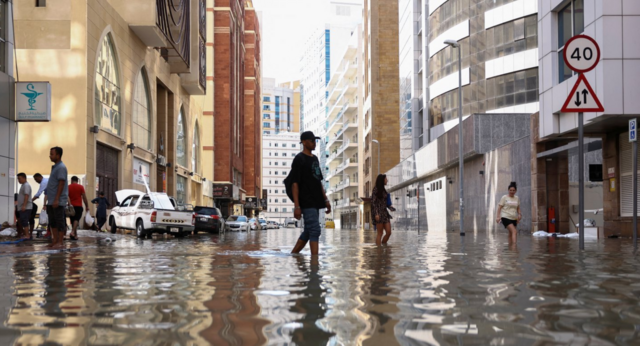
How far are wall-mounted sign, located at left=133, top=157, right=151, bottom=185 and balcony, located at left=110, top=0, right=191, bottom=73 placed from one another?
6.28 meters

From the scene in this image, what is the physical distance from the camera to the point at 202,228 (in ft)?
118

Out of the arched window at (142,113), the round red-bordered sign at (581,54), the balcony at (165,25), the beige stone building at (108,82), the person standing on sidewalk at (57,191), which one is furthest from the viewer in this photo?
the arched window at (142,113)

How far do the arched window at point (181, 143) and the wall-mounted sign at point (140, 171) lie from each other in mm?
10869

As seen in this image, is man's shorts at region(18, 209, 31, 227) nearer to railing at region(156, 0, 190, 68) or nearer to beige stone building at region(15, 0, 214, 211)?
beige stone building at region(15, 0, 214, 211)

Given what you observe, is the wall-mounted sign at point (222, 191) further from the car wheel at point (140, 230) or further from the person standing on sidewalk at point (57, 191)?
the person standing on sidewalk at point (57, 191)

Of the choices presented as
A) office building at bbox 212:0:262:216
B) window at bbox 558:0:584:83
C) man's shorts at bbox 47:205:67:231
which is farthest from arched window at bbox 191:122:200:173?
man's shorts at bbox 47:205:67:231

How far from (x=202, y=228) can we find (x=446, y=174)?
58.3ft

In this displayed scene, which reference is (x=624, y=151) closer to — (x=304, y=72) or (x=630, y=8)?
(x=630, y=8)

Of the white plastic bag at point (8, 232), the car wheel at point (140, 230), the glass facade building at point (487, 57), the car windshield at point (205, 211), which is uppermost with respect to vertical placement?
the glass facade building at point (487, 57)

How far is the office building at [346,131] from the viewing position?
102 meters

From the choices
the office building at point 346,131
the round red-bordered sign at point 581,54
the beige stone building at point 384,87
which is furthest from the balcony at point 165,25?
the office building at point 346,131

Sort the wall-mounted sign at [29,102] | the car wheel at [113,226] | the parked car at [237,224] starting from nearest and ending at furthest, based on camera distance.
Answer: the wall-mounted sign at [29,102], the car wheel at [113,226], the parked car at [237,224]

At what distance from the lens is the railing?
39.8 m

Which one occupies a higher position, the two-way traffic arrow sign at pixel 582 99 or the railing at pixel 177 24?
the railing at pixel 177 24
